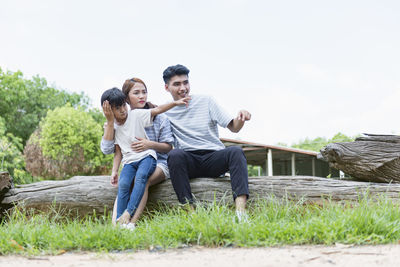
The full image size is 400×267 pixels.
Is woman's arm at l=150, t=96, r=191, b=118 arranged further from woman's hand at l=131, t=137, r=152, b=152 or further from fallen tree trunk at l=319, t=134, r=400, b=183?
fallen tree trunk at l=319, t=134, r=400, b=183

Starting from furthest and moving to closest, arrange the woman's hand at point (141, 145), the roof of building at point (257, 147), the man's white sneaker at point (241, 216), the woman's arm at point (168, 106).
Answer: the roof of building at point (257, 147) < the woman's hand at point (141, 145) < the woman's arm at point (168, 106) < the man's white sneaker at point (241, 216)

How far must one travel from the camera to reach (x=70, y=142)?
21266 millimetres

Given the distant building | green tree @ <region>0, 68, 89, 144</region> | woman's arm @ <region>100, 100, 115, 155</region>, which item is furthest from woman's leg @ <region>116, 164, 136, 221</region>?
green tree @ <region>0, 68, 89, 144</region>

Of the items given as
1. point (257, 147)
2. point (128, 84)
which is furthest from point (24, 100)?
point (128, 84)

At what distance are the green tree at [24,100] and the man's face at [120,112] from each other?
25.9 m

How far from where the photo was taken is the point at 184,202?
4.33 metres

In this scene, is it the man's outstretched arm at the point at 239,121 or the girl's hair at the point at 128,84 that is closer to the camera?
the man's outstretched arm at the point at 239,121

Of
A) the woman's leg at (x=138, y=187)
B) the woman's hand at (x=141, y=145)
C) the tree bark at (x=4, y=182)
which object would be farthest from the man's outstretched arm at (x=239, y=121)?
the tree bark at (x=4, y=182)

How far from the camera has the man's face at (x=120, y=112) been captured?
4.46 meters

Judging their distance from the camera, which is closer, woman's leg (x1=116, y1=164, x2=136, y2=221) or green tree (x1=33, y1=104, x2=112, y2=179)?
Result: woman's leg (x1=116, y1=164, x2=136, y2=221)

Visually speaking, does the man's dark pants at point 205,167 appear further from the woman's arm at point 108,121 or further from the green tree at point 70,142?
the green tree at point 70,142

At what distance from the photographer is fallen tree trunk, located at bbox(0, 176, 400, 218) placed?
4.59 meters

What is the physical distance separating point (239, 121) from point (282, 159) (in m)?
16.5

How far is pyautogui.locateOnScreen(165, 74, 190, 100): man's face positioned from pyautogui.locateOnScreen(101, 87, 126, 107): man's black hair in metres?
0.56
